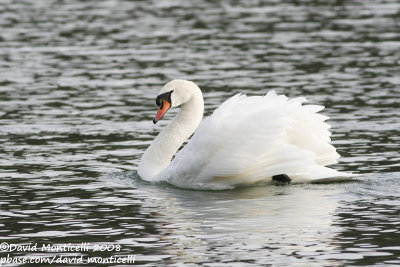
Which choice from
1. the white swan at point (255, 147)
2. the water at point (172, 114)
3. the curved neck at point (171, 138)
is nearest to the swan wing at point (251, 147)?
the white swan at point (255, 147)

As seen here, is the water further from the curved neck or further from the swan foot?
the curved neck

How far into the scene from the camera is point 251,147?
49.0ft

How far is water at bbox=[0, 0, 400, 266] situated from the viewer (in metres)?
12.2

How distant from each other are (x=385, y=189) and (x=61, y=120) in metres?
8.31

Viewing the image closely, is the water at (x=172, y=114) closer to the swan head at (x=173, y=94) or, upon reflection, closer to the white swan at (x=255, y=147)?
the white swan at (x=255, y=147)

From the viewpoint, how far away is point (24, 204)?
46.9 feet

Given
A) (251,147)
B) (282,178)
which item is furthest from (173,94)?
(282,178)

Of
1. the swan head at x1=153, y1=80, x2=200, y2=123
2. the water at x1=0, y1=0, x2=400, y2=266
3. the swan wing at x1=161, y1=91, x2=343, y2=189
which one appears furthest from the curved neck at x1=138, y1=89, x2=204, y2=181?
the swan wing at x1=161, y1=91, x2=343, y2=189

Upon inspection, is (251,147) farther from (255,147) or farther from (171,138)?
(171,138)

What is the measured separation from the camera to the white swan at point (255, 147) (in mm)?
14922

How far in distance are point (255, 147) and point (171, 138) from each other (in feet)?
7.58

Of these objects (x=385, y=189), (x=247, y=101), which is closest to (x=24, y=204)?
(x=247, y=101)

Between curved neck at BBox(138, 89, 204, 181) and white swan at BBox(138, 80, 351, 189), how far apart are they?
786 mm

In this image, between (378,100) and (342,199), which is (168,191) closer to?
(342,199)
